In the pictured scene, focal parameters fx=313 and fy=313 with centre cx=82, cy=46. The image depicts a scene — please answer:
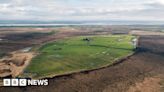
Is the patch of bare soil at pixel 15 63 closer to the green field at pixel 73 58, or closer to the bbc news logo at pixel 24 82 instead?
the green field at pixel 73 58

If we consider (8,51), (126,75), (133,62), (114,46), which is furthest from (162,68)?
(8,51)

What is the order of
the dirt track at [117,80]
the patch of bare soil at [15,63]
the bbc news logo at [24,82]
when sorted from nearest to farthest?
the dirt track at [117,80], the bbc news logo at [24,82], the patch of bare soil at [15,63]

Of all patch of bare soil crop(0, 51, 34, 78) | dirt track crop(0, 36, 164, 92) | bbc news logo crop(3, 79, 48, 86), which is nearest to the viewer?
dirt track crop(0, 36, 164, 92)

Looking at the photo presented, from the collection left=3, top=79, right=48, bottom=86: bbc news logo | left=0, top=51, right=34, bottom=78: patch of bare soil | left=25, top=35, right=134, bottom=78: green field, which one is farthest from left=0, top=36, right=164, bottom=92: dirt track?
left=0, top=51, right=34, bottom=78: patch of bare soil

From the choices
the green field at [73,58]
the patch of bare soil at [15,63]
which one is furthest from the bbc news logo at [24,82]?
the patch of bare soil at [15,63]

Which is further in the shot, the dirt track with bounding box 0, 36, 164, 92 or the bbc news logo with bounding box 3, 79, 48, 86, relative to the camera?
the bbc news logo with bounding box 3, 79, 48, 86

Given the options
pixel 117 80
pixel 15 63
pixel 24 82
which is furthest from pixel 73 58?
pixel 24 82

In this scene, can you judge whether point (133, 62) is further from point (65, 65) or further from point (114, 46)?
point (114, 46)

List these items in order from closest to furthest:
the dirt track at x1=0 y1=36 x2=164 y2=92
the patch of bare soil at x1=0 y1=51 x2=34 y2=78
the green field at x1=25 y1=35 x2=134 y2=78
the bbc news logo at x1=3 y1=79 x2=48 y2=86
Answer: the dirt track at x1=0 y1=36 x2=164 y2=92, the bbc news logo at x1=3 y1=79 x2=48 y2=86, the patch of bare soil at x1=0 y1=51 x2=34 y2=78, the green field at x1=25 y1=35 x2=134 y2=78

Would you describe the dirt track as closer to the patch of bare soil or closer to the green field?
the green field
